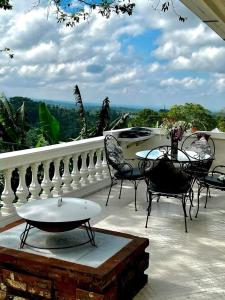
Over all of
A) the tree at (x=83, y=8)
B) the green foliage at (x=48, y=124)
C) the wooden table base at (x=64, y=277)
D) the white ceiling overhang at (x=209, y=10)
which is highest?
the tree at (x=83, y=8)

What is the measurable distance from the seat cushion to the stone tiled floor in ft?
1.43

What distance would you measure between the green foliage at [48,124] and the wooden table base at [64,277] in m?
5.16

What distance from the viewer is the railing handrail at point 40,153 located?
4.17m

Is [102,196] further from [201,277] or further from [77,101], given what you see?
[77,101]

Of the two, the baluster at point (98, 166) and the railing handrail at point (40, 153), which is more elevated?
the railing handrail at point (40, 153)

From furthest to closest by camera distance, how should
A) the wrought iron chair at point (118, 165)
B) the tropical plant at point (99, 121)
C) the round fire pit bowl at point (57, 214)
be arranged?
the tropical plant at point (99, 121) < the wrought iron chair at point (118, 165) < the round fire pit bowl at point (57, 214)

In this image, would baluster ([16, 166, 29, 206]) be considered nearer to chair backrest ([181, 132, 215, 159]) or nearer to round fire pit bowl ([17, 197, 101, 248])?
round fire pit bowl ([17, 197, 101, 248])

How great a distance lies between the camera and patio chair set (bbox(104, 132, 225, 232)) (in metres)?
4.52

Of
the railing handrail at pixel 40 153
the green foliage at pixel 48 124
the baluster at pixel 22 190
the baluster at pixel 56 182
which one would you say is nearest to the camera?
the railing handrail at pixel 40 153

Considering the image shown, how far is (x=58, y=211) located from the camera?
2.84 m

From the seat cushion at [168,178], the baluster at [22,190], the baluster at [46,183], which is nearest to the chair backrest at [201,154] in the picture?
the seat cushion at [168,178]

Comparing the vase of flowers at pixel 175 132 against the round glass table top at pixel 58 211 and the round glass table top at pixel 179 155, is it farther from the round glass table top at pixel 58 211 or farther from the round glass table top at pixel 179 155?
the round glass table top at pixel 58 211

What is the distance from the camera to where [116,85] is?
41.0 ft

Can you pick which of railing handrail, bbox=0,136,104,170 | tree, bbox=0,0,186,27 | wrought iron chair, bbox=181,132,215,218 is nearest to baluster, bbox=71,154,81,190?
railing handrail, bbox=0,136,104,170
